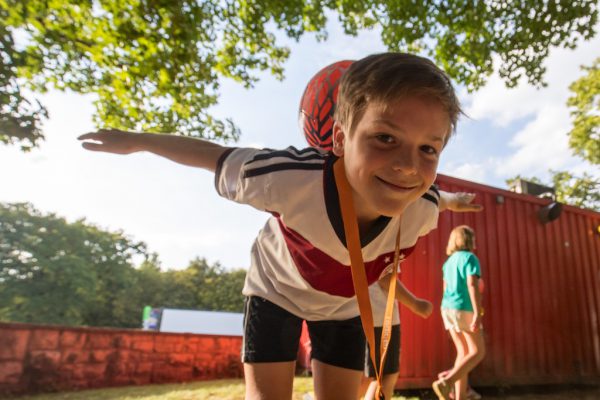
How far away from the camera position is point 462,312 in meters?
5.01

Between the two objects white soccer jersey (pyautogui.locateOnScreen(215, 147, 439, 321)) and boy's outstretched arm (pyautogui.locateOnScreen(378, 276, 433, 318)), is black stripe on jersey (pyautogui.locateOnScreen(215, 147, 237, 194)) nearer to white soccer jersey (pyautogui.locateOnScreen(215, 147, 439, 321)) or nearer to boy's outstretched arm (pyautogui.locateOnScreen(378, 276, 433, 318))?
white soccer jersey (pyautogui.locateOnScreen(215, 147, 439, 321))

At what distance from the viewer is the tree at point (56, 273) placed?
3672 centimetres

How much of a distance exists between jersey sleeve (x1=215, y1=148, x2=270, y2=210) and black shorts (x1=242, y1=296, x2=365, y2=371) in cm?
63

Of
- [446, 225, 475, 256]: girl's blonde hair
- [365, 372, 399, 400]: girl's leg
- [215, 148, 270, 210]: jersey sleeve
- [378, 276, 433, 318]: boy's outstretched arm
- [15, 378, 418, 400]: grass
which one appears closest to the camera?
[215, 148, 270, 210]: jersey sleeve

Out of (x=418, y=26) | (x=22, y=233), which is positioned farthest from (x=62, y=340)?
(x=22, y=233)

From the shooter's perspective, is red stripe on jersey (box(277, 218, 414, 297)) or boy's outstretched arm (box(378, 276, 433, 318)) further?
boy's outstretched arm (box(378, 276, 433, 318))

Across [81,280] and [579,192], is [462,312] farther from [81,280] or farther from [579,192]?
[81,280]

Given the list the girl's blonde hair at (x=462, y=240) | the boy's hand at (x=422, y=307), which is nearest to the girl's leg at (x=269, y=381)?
the boy's hand at (x=422, y=307)

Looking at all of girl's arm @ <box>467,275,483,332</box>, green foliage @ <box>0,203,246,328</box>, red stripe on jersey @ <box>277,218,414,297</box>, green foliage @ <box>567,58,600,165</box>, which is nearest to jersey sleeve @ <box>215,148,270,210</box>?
red stripe on jersey @ <box>277,218,414,297</box>

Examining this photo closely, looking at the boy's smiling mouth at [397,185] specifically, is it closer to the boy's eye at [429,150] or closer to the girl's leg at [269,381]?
the boy's eye at [429,150]

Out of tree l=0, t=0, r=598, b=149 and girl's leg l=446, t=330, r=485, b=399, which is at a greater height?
tree l=0, t=0, r=598, b=149

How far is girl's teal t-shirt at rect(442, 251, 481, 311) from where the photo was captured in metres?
4.96

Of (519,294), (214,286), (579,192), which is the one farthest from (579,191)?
(214,286)

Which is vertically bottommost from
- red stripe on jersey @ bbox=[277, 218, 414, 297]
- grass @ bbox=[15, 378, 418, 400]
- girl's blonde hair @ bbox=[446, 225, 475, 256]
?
grass @ bbox=[15, 378, 418, 400]
